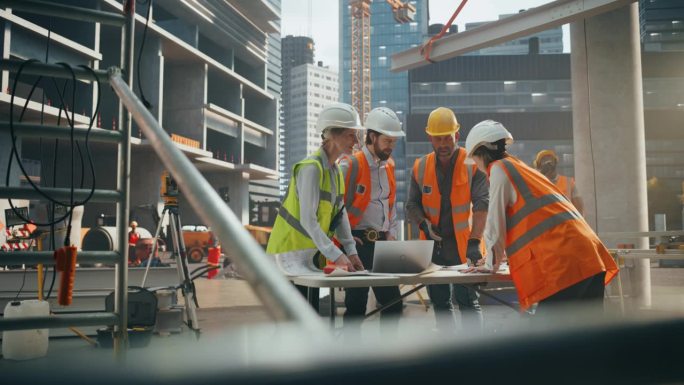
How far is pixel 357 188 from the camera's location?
4.79 meters

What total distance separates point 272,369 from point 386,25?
16359 cm

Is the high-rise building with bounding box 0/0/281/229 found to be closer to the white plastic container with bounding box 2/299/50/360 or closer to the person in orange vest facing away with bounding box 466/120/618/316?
the white plastic container with bounding box 2/299/50/360

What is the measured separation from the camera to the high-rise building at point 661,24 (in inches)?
2808

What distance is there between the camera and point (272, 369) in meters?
0.51

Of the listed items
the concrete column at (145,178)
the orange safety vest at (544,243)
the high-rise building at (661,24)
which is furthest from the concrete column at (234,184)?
the high-rise building at (661,24)

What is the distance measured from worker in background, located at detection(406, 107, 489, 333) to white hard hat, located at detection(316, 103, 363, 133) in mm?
1073

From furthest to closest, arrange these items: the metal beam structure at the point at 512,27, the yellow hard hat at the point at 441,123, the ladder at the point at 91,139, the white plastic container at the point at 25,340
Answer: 1. the metal beam structure at the point at 512,27
2. the yellow hard hat at the point at 441,123
3. the white plastic container at the point at 25,340
4. the ladder at the point at 91,139

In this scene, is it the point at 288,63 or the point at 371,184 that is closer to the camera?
the point at 371,184

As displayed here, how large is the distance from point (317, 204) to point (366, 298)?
91cm

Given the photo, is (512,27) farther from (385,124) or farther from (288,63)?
(288,63)

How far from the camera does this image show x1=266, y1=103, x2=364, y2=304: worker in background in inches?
144

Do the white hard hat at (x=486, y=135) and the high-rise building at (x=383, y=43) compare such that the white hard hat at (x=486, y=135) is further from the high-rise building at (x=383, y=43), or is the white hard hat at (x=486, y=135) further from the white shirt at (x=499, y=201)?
the high-rise building at (x=383, y=43)

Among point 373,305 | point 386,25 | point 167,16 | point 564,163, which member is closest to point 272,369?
point 373,305

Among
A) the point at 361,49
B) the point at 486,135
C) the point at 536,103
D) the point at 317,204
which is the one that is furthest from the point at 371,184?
the point at 361,49
